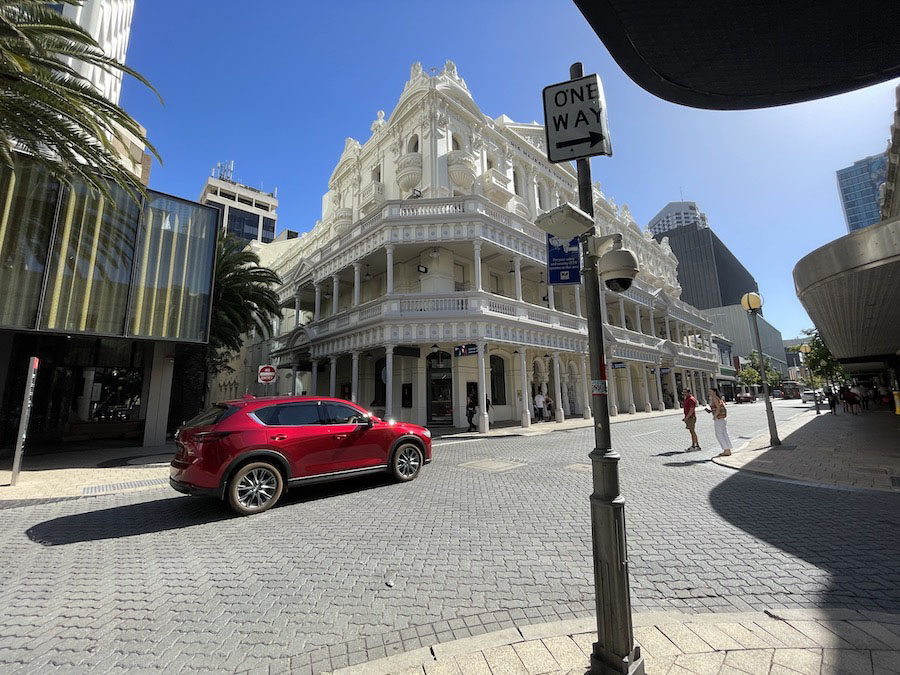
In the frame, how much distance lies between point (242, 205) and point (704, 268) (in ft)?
389

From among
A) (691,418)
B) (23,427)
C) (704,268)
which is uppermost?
(704,268)

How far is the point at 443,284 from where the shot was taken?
21.1 meters

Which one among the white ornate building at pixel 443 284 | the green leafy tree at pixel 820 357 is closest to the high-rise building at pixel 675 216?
the green leafy tree at pixel 820 357

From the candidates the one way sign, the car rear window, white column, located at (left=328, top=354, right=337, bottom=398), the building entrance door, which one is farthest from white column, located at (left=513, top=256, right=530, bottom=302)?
the one way sign

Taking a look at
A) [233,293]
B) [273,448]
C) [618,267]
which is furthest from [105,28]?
[618,267]

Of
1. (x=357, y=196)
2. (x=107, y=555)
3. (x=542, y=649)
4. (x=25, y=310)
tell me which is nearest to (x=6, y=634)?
(x=107, y=555)

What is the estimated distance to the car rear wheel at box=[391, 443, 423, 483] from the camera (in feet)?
26.1

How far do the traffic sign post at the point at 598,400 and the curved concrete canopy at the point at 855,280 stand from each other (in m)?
5.95

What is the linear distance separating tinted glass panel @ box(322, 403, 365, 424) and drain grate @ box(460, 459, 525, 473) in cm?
347

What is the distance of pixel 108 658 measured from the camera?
271cm

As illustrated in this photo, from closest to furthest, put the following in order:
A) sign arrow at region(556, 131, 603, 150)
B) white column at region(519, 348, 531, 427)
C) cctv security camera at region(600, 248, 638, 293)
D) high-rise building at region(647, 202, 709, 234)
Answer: sign arrow at region(556, 131, 603, 150)
cctv security camera at region(600, 248, 638, 293)
white column at region(519, 348, 531, 427)
high-rise building at region(647, 202, 709, 234)

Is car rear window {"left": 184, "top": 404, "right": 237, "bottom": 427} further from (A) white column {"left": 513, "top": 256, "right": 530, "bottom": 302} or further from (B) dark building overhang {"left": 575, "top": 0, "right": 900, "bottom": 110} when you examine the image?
(A) white column {"left": 513, "top": 256, "right": 530, "bottom": 302}

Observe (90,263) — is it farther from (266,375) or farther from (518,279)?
(518,279)

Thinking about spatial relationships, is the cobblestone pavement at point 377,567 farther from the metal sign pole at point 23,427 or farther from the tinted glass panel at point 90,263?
the tinted glass panel at point 90,263
